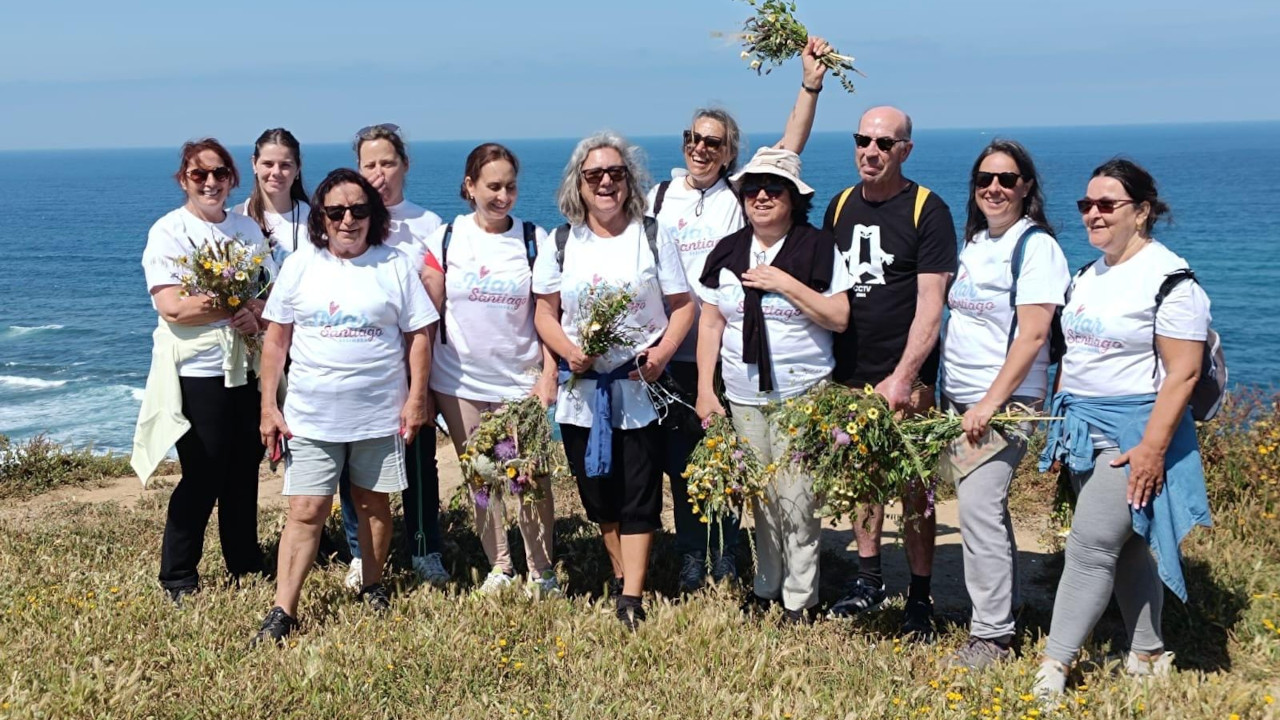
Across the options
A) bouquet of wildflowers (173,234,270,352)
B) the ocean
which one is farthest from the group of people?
the ocean

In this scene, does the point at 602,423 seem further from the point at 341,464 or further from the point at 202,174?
the point at 202,174

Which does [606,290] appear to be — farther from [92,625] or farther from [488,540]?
[92,625]

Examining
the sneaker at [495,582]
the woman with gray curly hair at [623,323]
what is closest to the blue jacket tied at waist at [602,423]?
the woman with gray curly hair at [623,323]

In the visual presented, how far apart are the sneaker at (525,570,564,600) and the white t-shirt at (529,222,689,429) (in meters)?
1.14

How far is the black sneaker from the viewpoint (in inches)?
251

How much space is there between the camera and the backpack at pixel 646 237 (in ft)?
21.1

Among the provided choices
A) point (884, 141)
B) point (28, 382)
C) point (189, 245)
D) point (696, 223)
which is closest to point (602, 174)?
point (696, 223)

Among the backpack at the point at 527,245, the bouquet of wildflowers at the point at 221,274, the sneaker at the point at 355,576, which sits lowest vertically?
the sneaker at the point at 355,576

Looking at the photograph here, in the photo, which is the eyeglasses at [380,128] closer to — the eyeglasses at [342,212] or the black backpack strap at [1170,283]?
the eyeglasses at [342,212]

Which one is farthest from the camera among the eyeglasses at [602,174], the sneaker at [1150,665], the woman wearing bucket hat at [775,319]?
the eyeglasses at [602,174]

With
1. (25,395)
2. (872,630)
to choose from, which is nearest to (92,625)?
(872,630)

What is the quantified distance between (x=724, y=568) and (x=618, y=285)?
2.25 metres

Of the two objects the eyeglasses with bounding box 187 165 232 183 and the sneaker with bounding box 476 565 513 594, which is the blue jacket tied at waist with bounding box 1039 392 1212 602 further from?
the eyeglasses with bounding box 187 165 232 183

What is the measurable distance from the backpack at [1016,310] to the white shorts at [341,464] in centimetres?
343
